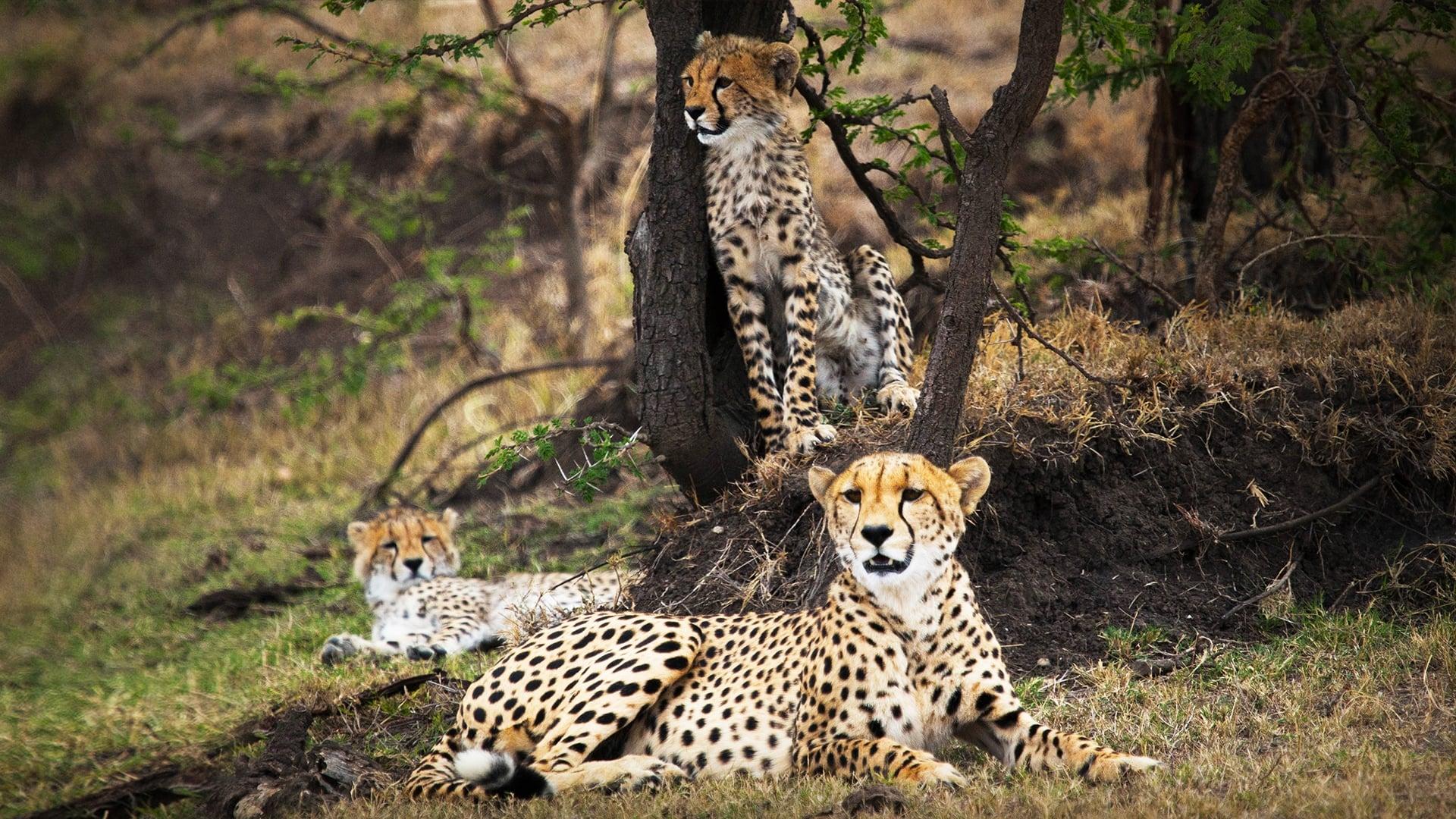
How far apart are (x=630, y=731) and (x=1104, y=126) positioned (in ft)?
28.9

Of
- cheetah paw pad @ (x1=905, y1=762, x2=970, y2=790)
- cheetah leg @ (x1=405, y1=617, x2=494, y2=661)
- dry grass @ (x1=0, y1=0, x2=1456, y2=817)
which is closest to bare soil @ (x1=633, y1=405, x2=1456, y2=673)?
dry grass @ (x1=0, y1=0, x2=1456, y2=817)

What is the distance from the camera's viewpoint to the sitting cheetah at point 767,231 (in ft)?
18.3

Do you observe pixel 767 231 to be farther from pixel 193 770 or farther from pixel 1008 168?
pixel 193 770

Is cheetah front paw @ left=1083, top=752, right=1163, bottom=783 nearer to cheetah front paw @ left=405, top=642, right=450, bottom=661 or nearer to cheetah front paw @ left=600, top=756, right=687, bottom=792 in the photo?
cheetah front paw @ left=600, top=756, right=687, bottom=792

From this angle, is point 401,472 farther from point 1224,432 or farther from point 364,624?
point 1224,432

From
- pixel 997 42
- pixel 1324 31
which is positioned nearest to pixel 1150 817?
pixel 1324 31

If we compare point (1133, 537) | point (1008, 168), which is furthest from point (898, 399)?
point (1008, 168)

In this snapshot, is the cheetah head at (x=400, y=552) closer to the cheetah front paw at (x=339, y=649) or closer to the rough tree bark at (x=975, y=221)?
the cheetah front paw at (x=339, y=649)

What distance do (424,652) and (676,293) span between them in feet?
6.87

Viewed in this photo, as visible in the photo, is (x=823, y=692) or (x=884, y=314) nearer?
(x=823, y=692)

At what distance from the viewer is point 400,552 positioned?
7121mm

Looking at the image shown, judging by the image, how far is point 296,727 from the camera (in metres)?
5.09

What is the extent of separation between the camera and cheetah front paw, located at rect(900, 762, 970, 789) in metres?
3.65

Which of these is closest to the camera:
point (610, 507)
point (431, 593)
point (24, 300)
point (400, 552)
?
point (431, 593)
